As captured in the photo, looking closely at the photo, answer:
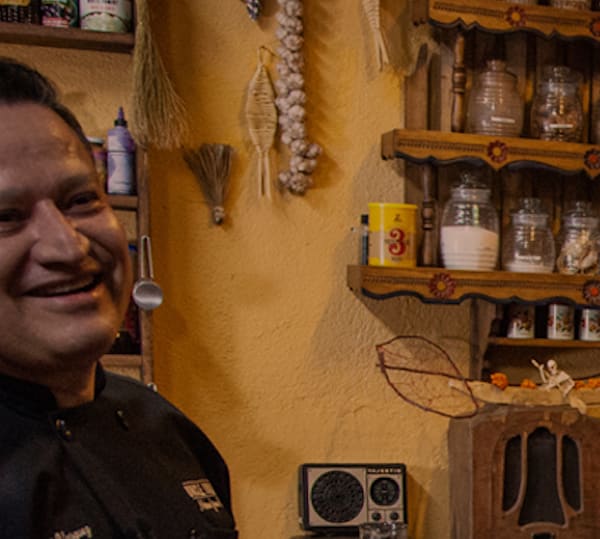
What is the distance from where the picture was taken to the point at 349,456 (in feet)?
6.16

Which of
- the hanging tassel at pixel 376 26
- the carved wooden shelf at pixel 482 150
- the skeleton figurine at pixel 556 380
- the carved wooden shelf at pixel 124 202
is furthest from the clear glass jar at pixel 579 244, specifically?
the carved wooden shelf at pixel 124 202

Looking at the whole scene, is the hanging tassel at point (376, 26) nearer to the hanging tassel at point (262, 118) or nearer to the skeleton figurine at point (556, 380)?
the hanging tassel at point (262, 118)

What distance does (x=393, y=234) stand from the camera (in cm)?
175

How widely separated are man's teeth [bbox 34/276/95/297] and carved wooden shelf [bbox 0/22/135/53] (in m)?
0.99

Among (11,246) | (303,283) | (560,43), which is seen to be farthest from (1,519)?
(560,43)

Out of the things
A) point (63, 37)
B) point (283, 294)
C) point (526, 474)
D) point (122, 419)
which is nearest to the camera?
point (122, 419)

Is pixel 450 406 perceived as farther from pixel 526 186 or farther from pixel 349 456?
pixel 526 186

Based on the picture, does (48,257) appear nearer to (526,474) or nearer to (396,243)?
(396,243)

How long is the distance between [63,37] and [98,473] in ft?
3.36

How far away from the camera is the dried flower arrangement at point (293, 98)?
5.87 feet

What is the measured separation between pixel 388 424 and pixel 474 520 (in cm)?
31

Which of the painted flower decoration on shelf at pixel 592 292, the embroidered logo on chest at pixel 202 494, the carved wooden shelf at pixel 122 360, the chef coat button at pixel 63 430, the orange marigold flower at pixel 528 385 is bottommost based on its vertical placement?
the orange marigold flower at pixel 528 385

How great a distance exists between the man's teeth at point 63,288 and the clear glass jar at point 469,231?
123cm

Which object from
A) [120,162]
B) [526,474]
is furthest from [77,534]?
[526,474]
